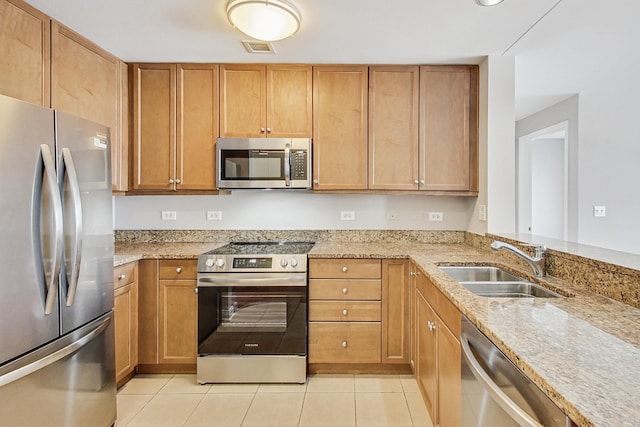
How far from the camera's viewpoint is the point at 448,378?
1.47 m

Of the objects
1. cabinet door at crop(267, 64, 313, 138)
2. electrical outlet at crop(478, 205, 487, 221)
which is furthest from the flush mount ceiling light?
electrical outlet at crop(478, 205, 487, 221)

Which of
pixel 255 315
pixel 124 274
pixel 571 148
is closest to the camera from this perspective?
pixel 124 274

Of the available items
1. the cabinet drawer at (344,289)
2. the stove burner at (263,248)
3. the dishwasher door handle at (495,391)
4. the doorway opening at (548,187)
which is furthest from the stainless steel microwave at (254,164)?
the doorway opening at (548,187)

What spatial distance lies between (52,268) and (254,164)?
145 cm

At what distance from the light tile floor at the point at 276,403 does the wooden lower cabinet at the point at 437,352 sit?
20 centimetres

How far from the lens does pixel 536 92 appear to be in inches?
135

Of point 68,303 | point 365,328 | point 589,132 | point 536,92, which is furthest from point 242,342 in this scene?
point 589,132

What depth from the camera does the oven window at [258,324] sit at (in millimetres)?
2270

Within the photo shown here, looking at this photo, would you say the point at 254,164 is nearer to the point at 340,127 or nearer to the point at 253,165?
the point at 253,165

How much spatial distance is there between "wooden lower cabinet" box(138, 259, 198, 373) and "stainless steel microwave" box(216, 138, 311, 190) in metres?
0.71

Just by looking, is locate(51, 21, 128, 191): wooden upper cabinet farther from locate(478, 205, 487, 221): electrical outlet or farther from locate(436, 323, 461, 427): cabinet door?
locate(478, 205, 487, 221): electrical outlet

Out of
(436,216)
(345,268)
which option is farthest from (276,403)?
(436,216)

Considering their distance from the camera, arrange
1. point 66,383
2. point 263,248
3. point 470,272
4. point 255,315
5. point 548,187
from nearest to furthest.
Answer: point 66,383, point 470,272, point 255,315, point 263,248, point 548,187

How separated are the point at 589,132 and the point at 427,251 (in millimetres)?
2735
